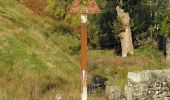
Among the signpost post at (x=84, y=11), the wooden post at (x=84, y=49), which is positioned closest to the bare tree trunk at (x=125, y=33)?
the signpost post at (x=84, y=11)

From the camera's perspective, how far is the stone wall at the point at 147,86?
14.1 metres

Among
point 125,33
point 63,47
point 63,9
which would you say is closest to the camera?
point 125,33

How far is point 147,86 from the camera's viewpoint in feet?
46.5

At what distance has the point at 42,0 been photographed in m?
47.5

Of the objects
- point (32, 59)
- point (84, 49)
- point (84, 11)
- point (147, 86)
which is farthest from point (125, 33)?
point (84, 49)

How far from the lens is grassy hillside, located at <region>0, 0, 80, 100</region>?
1612 cm

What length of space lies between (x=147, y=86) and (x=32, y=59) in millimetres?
11457

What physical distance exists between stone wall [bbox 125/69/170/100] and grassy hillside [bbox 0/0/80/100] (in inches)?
72.1

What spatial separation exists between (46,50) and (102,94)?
41.2 ft

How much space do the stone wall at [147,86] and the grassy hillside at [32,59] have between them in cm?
183

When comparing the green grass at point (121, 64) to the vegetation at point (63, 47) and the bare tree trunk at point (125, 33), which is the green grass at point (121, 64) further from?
the bare tree trunk at point (125, 33)

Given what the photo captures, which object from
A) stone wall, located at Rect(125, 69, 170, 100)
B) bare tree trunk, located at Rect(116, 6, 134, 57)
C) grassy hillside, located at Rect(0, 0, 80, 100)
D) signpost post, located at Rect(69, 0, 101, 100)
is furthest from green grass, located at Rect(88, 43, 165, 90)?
signpost post, located at Rect(69, 0, 101, 100)

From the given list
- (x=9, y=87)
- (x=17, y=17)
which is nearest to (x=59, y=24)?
(x=17, y=17)

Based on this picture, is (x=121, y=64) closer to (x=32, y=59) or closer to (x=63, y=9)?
(x=32, y=59)
